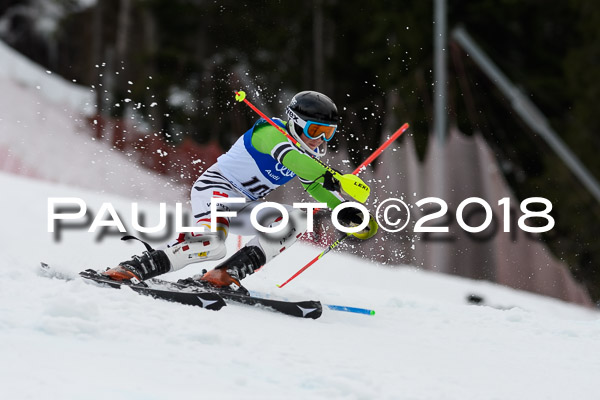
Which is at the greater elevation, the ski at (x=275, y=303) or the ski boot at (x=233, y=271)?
the ski boot at (x=233, y=271)

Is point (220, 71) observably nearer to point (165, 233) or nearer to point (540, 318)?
point (165, 233)

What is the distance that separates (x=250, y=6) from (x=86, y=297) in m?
22.2

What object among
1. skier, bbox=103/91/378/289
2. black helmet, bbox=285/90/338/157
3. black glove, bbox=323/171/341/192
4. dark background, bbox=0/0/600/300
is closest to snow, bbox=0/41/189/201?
dark background, bbox=0/0/600/300

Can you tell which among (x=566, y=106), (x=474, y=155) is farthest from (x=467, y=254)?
(x=566, y=106)

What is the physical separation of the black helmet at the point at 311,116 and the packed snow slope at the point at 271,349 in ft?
3.81

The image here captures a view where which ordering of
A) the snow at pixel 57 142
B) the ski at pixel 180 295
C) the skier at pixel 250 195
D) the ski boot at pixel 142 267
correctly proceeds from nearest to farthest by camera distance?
1. the ski at pixel 180 295
2. the ski boot at pixel 142 267
3. the skier at pixel 250 195
4. the snow at pixel 57 142

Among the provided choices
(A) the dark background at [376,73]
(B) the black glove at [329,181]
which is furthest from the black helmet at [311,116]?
(A) the dark background at [376,73]

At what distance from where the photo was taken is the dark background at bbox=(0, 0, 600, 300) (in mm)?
19219

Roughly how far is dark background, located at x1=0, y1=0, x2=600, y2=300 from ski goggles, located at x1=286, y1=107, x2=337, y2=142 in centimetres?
1153

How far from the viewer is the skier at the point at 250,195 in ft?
17.4

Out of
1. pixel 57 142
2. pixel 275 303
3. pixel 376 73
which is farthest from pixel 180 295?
pixel 376 73

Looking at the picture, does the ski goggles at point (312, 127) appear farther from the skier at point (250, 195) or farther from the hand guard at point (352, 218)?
the hand guard at point (352, 218)

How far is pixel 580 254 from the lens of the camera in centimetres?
1941

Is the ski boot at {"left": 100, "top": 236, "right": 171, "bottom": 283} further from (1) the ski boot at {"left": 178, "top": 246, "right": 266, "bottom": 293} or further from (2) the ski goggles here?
(2) the ski goggles
